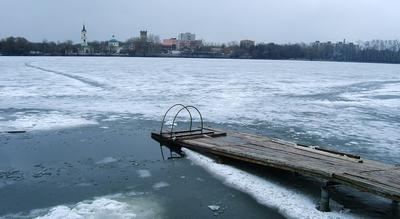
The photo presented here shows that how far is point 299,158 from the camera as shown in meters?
9.78

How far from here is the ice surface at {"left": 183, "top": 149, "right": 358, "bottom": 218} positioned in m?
7.93

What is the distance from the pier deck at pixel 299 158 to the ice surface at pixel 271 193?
370mm

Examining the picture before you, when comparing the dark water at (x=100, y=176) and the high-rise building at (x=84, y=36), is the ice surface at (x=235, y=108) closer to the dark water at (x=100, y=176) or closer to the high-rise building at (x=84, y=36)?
the dark water at (x=100, y=176)

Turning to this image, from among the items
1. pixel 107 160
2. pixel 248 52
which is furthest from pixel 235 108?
pixel 248 52

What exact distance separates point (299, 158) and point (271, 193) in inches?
46.3

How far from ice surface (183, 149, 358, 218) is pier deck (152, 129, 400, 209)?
370 millimetres

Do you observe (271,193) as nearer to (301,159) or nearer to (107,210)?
(301,159)

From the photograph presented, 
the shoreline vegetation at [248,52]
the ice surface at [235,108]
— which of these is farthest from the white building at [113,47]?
the ice surface at [235,108]

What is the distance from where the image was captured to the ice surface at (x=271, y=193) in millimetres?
7934

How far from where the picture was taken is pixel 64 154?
461 inches

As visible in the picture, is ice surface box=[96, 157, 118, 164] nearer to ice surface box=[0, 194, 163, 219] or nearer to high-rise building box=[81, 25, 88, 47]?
ice surface box=[0, 194, 163, 219]

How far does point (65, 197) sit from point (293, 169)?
14.2ft

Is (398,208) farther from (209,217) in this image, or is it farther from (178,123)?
(178,123)

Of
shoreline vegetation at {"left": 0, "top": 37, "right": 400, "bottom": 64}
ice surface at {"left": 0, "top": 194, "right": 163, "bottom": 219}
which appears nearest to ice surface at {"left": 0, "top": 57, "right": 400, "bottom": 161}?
ice surface at {"left": 0, "top": 194, "right": 163, "bottom": 219}
